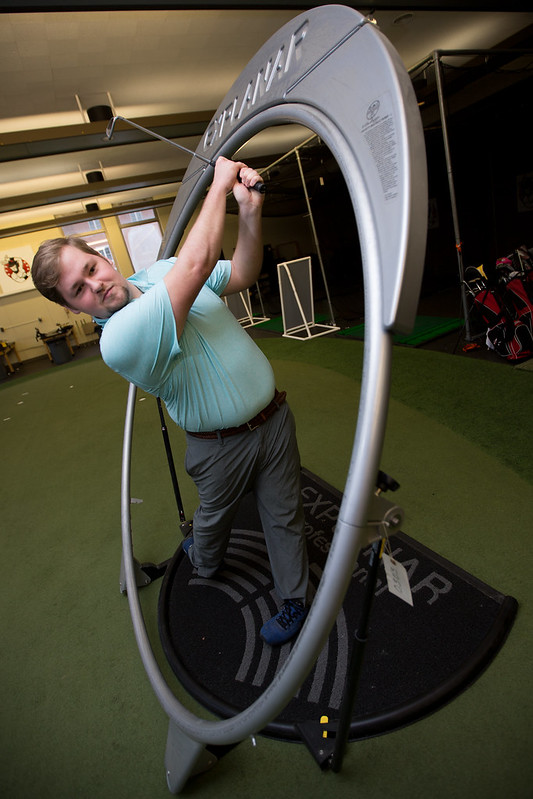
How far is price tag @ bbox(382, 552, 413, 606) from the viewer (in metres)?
0.82

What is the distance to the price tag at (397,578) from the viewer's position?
82cm

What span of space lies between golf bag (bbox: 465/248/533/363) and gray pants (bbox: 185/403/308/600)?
9.52 feet

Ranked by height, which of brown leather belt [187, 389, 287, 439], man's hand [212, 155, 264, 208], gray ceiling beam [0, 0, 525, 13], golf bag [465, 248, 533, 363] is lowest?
golf bag [465, 248, 533, 363]

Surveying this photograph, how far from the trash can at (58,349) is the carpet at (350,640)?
28.7 ft

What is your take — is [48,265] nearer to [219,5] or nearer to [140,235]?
[219,5]

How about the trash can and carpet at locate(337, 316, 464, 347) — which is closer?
carpet at locate(337, 316, 464, 347)

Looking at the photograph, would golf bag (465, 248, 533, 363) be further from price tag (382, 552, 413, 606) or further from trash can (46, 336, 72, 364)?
trash can (46, 336, 72, 364)

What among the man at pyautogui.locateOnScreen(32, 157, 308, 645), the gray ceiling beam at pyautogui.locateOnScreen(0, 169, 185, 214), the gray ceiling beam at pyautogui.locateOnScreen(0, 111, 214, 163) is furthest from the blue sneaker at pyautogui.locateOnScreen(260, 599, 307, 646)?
the gray ceiling beam at pyautogui.locateOnScreen(0, 169, 185, 214)

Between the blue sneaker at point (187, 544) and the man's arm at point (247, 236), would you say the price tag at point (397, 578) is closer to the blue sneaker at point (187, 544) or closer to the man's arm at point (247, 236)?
the man's arm at point (247, 236)

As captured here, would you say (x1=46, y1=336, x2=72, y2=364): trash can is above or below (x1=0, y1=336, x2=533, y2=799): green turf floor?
above

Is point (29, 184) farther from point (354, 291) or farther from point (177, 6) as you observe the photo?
point (354, 291)

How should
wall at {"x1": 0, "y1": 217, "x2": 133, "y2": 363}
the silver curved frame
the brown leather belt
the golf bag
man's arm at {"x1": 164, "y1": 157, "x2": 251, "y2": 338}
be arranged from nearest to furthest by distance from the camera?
the silver curved frame
man's arm at {"x1": 164, "y1": 157, "x2": 251, "y2": 338}
the brown leather belt
the golf bag
wall at {"x1": 0, "y1": 217, "x2": 133, "y2": 363}

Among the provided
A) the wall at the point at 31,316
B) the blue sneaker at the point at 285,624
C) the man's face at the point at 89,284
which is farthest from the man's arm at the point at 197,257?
the wall at the point at 31,316

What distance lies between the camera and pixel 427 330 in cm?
511
